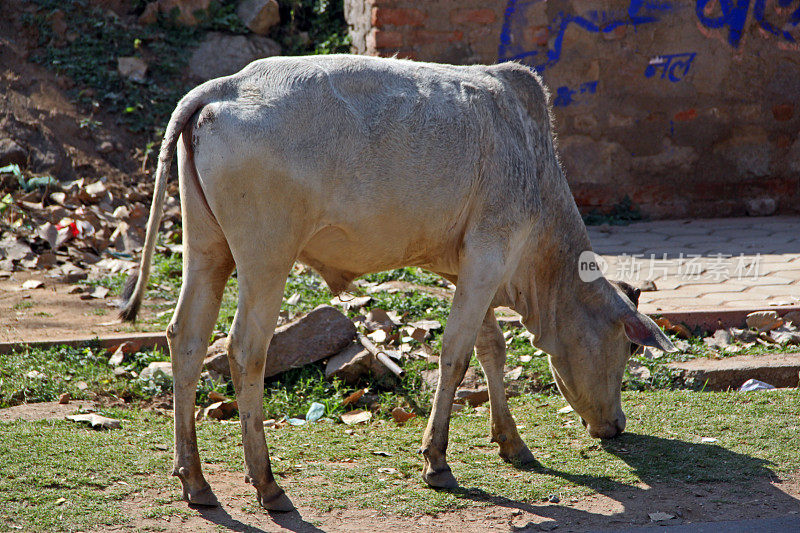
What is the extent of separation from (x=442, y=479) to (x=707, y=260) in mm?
4591

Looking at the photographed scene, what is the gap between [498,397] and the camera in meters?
4.36

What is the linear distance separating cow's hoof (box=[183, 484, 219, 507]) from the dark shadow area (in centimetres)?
2

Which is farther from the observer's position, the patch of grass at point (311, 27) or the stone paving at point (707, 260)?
the patch of grass at point (311, 27)

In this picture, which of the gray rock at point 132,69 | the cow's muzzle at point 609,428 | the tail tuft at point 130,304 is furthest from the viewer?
the gray rock at point 132,69

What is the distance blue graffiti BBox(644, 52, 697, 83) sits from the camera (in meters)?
9.17

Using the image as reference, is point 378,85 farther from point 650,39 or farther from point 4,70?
point 4,70

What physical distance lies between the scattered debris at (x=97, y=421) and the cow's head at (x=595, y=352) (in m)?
2.33

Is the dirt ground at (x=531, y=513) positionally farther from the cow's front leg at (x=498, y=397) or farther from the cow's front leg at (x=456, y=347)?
the cow's front leg at (x=498, y=397)

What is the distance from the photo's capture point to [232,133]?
3.48 metres

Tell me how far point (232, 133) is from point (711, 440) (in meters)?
2.88

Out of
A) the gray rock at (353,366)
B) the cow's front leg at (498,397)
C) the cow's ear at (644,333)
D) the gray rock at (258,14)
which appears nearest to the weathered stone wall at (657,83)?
the gray rock at (258,14)

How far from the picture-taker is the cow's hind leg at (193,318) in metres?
3.67

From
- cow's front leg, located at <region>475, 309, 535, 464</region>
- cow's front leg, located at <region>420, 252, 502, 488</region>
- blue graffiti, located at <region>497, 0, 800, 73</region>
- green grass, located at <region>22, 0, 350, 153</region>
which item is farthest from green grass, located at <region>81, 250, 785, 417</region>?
blue graffiti, located at <region>497, 0, 800, 73</region>

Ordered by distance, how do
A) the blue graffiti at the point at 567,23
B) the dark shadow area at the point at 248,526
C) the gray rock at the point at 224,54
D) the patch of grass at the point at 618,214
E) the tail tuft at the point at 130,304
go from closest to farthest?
the dark shadow area at the point at 248,526, the tail tuft at the point at 130,304, the blue graffiti at the point at 567,23, the patch of grass at the point at 618,214, the gray rock at the point at 224,54
